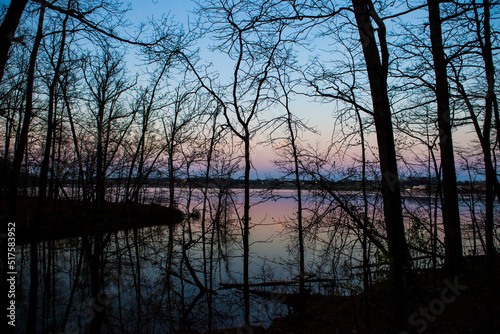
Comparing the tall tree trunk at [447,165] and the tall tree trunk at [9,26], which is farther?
the tall tree trunk at [447,165]

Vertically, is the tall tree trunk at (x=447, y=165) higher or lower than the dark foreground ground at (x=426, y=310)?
higher

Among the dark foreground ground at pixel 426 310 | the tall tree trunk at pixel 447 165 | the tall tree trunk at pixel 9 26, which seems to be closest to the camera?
the tall tree trunk at pixel 9 26

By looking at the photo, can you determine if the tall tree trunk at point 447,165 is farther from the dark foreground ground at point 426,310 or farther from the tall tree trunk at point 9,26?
the tall tree trunk at point 9,26

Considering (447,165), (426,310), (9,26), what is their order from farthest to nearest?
1. (447,165)
2. (426,310)
3. (9,26)

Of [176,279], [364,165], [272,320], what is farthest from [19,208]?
[364,165]

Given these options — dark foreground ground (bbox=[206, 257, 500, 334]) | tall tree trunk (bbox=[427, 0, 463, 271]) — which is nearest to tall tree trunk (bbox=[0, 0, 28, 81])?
dark foreground ground (bbox=[206, 257, 500, 334])

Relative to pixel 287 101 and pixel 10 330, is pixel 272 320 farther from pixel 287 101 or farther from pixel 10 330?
pixel 287 101

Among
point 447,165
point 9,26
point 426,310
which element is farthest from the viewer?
point 447,165

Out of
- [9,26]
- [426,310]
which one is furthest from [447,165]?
[9,26]

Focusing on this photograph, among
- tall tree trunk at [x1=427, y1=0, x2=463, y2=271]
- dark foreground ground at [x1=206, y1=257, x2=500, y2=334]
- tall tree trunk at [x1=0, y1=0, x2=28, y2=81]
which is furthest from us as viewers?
tall tree trunk at [x1=427, y1=0, x2=463, y2=271]

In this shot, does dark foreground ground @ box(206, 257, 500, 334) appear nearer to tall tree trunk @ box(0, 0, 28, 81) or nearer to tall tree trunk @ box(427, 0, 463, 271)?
tall tree trunk @ box(427, 0, 463, 271)

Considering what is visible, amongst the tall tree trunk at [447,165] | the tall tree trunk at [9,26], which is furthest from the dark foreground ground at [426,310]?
the tall tree trunk at [9,26]

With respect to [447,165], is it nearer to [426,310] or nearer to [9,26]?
[426,310]

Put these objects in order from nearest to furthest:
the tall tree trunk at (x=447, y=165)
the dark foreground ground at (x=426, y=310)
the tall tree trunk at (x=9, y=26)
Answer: the tall tree trunk at (x=9, y=26) → the dark foreground ground at (x=426, y=310) → the tall tree trunk at (x=447, y=165)
